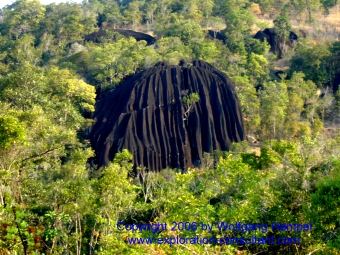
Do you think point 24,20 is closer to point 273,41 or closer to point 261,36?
point 261,36

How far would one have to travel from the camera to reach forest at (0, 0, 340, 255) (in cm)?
802

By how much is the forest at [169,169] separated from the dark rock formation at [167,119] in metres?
0.96

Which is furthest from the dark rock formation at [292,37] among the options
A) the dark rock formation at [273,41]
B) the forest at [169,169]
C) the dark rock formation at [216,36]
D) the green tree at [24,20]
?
the green tree at [24,20]

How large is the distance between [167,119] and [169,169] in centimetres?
400

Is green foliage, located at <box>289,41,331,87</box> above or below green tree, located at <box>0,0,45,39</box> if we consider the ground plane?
below

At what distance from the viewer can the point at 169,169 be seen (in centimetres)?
2259

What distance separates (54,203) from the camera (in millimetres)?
10523

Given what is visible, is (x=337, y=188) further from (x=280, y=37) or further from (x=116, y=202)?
(x=280, y=37)

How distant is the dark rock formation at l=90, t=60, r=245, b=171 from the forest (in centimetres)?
96

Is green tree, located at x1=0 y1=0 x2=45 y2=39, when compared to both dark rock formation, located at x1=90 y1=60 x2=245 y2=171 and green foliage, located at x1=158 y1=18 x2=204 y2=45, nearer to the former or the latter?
green foliage, located at x1=158 y1=18 x2=204 y2=45

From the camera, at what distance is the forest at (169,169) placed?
26.3ft

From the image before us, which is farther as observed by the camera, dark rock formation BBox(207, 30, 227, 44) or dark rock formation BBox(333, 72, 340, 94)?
dark rock formation BBox(207, 30, 227, 44)

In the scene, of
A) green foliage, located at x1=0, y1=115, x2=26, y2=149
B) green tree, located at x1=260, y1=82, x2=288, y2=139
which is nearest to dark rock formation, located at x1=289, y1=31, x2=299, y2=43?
Answer: green tree, located at x1=260, y1=82, x2=288, y2=139

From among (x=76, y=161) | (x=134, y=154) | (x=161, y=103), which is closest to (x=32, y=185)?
(x=76, y=161)
